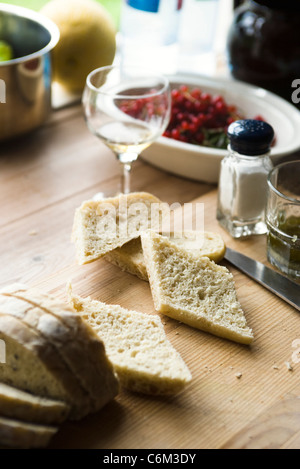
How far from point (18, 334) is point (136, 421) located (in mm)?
281

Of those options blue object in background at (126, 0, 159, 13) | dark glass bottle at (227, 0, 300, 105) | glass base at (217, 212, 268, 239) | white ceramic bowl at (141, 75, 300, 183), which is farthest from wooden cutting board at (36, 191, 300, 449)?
blue object in background at (126, 0, 159, 13)

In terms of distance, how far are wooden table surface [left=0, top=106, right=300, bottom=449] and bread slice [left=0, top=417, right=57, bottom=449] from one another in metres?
0.05

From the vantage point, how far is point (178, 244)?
1.55 metres

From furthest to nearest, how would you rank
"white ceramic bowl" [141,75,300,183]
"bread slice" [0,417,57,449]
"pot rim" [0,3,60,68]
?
"pot rim" [0,3,60,68] < "white ceramic bowl" [141,75,300,183] < "bread slice" [0,417,57,449]

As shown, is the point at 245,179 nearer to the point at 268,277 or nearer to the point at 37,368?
the point at 268,277

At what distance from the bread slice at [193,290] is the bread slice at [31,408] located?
0.38 metres

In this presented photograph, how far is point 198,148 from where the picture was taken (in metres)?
1.81

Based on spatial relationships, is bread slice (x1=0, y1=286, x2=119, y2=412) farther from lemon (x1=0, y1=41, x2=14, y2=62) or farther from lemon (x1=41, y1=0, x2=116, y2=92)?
lemon (x1=41, y1=0, x2=116, y2=92)

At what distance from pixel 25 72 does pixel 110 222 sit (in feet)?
2.08

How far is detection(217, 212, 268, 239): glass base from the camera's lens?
5.45 ft

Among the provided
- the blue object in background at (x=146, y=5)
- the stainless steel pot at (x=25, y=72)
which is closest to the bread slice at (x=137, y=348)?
the stainless steel pot at (x=25, y=72)

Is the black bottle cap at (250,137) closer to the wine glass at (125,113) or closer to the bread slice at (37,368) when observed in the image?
the wine glass at (125,113)

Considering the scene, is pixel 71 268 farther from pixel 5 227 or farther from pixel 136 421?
pixel 136 421
